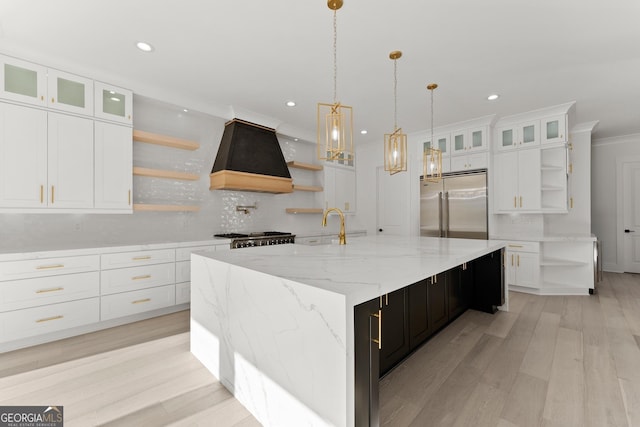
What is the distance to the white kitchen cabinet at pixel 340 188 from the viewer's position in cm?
553

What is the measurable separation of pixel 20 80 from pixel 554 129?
6.24m

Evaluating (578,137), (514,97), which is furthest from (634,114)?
(514,97)

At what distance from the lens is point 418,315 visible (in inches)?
90.2

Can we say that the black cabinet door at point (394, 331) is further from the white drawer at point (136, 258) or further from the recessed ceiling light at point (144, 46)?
the recessed ceiling light at point (144, 46)

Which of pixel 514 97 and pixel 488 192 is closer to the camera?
pixel 514 97

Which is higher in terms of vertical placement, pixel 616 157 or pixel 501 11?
pixel 501 11

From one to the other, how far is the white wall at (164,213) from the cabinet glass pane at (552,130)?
14.0 feet

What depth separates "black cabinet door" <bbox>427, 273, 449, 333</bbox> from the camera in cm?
247

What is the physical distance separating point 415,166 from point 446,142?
2.29ft

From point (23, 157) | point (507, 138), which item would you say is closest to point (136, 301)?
point (23, 157)

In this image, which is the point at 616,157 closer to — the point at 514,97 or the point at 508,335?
the point at 514,97

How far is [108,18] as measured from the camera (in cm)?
219

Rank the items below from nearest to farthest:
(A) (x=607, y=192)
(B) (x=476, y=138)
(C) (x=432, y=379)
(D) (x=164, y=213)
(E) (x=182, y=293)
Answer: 1. (C) (x=432, y=379)
2. (E) (x=182, y=293)
3. (D) (x=164, y=213)
4. (B) (x=476, y=138)
5. (A) (x=607, y=192)

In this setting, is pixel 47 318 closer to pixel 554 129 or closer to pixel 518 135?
pixel 518 135
